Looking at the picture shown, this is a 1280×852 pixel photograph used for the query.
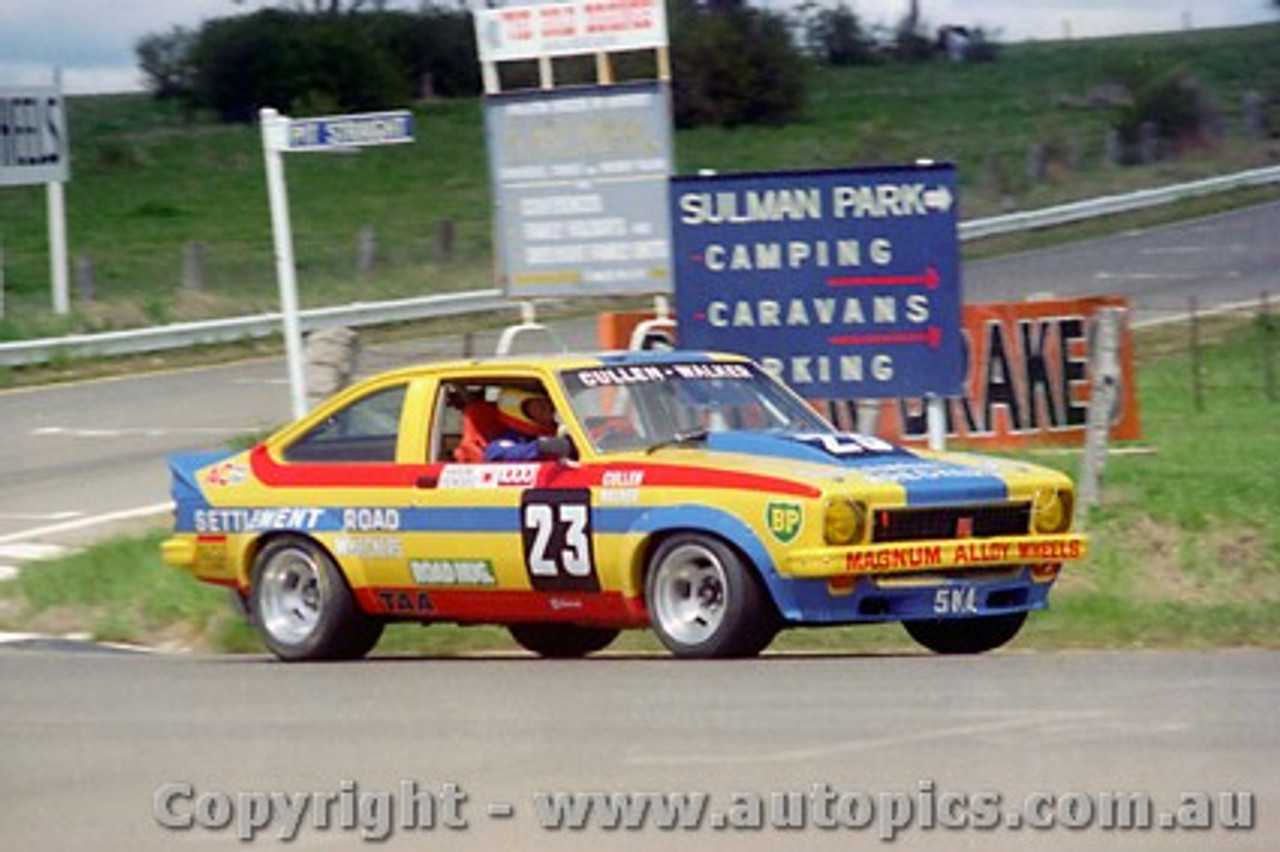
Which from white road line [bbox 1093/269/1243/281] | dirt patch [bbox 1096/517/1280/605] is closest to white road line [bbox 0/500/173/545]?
dirt patch [bbox 1096/517/1280/605]

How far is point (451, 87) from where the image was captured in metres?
75.2

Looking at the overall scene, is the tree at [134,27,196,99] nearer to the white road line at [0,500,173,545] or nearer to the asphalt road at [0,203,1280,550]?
the asphalt road at [0,203,1280,550]

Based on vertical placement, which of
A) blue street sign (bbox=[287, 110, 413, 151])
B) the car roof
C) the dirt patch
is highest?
blue street sign (bbox=[287, 110, 413, 151])

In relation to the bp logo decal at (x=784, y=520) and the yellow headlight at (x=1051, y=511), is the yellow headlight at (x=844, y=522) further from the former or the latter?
the yellow headlight at (x=1051, y=511)

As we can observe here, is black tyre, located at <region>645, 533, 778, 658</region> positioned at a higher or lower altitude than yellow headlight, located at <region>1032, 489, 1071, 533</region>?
lower

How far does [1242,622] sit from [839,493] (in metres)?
2.75

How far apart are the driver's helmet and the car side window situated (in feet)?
1.68

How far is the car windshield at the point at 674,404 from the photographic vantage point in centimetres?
1364

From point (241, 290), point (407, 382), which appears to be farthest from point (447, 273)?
point (407, 382)

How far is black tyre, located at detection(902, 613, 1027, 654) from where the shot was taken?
1359 cm

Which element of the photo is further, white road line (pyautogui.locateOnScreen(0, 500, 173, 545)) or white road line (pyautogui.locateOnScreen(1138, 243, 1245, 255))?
white road line (pyautogui.locateOnScreen(1138, 243, 1245, 255))

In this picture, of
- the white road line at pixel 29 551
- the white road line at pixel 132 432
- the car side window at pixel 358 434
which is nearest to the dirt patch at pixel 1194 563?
the car side window at pixel 358 434

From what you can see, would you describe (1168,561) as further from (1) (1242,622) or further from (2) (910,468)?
(2) (910,468)

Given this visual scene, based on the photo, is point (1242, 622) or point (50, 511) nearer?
point (1242, 622)
